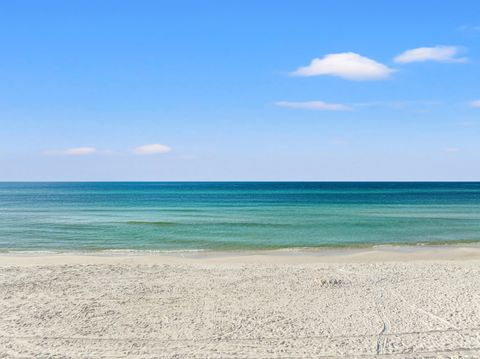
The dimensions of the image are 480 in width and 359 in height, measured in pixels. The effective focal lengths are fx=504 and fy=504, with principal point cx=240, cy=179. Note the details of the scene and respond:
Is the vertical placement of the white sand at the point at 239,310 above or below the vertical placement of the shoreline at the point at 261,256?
above

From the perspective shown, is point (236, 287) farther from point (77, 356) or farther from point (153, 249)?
point (153, 249)

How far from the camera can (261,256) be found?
844 inches

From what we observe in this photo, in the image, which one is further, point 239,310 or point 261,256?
point 261,256

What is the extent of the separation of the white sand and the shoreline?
1034mm

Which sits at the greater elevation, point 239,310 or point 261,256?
point 239,310

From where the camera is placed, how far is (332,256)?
70.1 ft

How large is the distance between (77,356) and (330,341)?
4.66m

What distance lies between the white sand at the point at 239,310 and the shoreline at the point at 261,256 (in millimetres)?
1034

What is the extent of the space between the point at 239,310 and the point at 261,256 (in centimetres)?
974

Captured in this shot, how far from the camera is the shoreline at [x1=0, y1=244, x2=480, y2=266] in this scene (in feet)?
64.7

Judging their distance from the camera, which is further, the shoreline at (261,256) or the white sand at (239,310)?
the shoreline at (261,256)

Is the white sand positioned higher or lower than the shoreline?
higher

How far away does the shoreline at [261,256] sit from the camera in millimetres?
19719

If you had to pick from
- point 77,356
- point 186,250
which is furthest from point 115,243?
point 77,356
